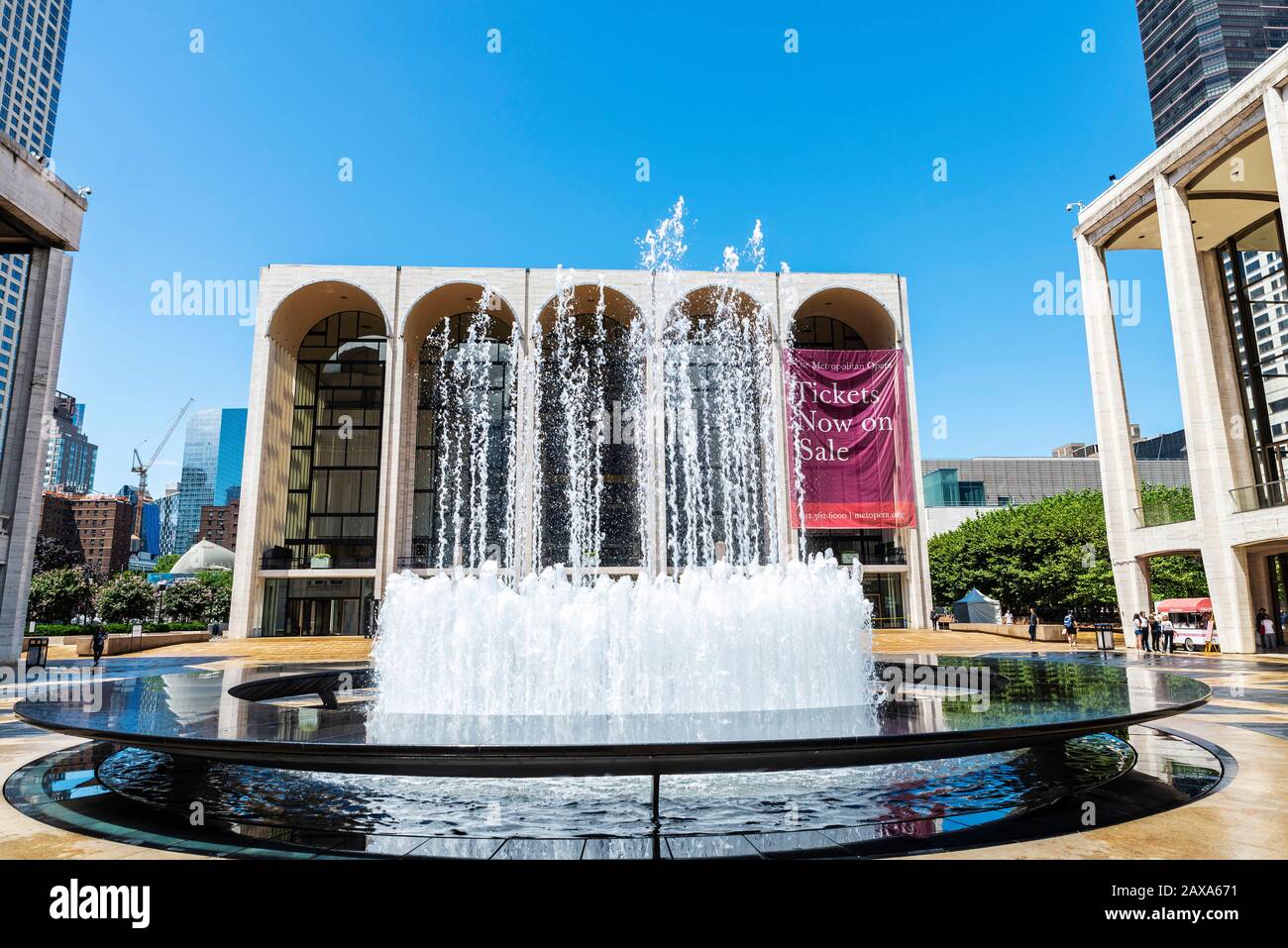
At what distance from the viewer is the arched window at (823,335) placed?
4084 centimetres

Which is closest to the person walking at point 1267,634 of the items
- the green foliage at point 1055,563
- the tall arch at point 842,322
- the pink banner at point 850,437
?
the pink banner at point 850,437

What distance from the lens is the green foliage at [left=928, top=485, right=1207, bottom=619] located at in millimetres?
39844

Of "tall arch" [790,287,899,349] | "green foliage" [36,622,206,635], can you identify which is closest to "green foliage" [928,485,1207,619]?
"tall arch" [790,287,899,349]

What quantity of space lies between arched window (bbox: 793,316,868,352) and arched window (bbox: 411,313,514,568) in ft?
53.3

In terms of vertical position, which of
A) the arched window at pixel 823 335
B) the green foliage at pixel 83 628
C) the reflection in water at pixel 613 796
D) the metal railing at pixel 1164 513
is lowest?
the reflection in water at pixel 613 796

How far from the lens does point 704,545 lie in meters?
35.0

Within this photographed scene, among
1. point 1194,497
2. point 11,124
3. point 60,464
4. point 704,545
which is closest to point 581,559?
point 704,545

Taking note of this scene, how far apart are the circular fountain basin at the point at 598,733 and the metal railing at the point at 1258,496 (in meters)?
20.3

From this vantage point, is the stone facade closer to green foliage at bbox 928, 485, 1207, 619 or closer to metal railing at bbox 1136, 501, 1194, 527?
metal railing at bbox 1136, 501, 1194, 527

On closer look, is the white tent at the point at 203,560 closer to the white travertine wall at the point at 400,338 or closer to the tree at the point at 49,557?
the tree at the point at 49,557

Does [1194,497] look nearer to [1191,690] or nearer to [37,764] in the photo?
[1191,690]

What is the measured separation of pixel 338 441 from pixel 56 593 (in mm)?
14751
